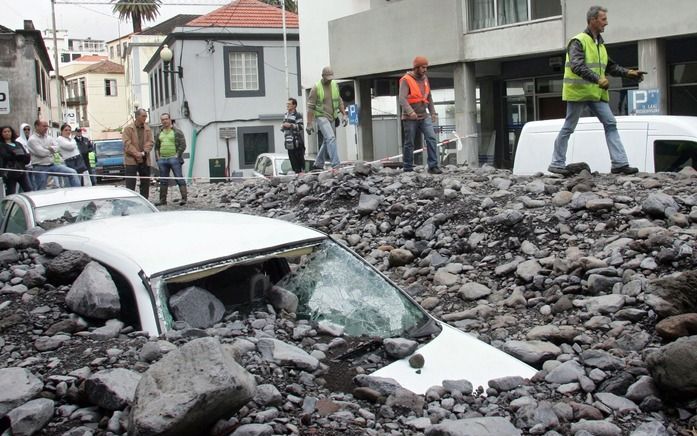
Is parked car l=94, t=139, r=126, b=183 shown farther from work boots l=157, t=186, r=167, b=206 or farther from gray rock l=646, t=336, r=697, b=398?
gray rock l=646, t=336, r=697, b=398

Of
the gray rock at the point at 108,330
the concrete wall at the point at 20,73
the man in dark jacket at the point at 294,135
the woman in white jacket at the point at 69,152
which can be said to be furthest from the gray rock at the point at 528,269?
the concrete wall at the point at 20,73

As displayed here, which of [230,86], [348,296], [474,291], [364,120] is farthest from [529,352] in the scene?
[230,86]

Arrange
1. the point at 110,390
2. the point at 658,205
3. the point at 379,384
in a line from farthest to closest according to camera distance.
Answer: the point at 658,205, the point at 379,384, the point at 110,390

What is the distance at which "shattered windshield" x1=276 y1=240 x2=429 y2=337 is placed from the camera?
4645 mm

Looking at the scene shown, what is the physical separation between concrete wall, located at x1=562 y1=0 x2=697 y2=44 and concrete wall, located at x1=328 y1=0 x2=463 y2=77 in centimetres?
393

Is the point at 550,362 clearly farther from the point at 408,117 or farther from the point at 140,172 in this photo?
the point at 140,172

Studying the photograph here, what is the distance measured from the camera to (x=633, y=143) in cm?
1127

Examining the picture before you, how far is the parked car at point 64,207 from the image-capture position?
9.22m

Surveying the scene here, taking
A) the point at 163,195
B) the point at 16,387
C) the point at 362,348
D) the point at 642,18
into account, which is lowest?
the point at 362,348

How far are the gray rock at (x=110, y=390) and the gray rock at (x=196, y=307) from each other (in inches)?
29.9

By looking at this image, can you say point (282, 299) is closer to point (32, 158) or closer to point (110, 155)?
point (32, 158)

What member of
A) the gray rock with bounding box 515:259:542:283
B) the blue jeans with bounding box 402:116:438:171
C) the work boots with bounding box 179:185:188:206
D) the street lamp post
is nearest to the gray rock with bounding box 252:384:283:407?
the gray rock with bounding box 515:259:542:283

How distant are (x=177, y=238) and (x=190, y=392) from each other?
5.25 ft

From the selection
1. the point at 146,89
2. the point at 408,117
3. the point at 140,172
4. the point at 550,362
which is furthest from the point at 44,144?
the point at 146,89
